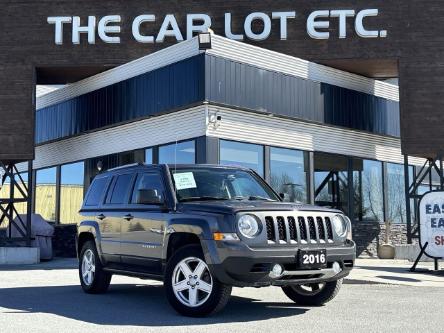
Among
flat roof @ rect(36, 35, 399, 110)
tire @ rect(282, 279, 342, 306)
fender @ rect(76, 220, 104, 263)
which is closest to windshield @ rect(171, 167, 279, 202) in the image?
tire @ rect(282, 279, 342, 306)

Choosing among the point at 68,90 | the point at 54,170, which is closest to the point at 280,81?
the point at 68,90

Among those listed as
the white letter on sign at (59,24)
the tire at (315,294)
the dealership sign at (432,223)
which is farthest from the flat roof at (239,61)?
the tire at (315,294)

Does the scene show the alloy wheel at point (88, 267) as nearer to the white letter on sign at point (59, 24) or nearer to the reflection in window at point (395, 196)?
the white letter on sign at point (59, 24)

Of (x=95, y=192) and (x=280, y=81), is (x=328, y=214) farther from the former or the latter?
(x=280, y=81)

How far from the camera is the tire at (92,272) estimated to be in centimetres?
998

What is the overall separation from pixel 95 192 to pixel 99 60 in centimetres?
1149

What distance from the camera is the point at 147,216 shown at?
866 cm

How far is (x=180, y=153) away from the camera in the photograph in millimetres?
18094

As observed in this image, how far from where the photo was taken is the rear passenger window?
10.3m

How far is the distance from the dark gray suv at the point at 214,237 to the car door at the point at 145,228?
0.05 feet

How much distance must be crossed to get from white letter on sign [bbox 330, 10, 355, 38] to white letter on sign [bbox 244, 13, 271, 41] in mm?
2188

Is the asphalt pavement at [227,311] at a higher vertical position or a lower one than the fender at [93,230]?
lower

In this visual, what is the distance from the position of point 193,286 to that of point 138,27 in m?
15.0

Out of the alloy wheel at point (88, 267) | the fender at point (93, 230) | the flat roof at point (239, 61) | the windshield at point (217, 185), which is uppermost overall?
the flat roof at point (239, 61)
